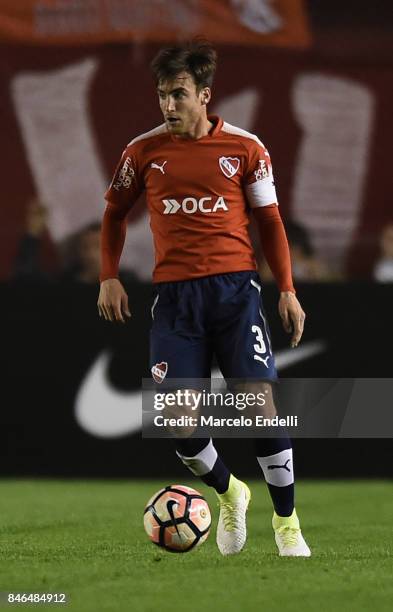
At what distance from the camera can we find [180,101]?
6473 millimetres

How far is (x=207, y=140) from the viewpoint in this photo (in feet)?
21.7

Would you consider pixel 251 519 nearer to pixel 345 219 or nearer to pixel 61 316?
pixel 61 316

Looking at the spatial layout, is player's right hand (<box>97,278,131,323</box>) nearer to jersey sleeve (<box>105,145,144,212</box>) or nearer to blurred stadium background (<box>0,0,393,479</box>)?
jersey sleeve (<box>105,145,144,212</box>)

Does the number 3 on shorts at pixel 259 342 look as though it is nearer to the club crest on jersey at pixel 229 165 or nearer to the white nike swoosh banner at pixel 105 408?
the club crest on jersey at pixel 229 165

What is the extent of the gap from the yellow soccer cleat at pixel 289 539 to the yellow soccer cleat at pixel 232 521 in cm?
22

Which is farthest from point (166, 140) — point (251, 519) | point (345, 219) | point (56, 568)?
point (345, 219)

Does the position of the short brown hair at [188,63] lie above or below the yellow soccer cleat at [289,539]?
above

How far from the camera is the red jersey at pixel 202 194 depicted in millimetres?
6570

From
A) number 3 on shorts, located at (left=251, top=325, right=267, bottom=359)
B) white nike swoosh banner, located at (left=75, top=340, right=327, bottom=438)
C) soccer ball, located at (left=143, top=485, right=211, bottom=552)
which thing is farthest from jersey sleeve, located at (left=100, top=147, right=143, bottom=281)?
white nike swoosh banner, located at (left=75, top=340, right=327, bottom=438)

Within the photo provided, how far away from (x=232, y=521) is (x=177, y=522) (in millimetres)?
373

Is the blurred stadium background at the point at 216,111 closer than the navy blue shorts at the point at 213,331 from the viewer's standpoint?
No

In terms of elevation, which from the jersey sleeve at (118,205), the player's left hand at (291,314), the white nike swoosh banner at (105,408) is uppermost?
the jersey sleeve at (118,205)

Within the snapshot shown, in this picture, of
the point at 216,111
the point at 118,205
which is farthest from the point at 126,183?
the point at 216,111

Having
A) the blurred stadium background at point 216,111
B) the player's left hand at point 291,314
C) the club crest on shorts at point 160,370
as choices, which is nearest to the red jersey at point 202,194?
the player's left hand at point 291,314
